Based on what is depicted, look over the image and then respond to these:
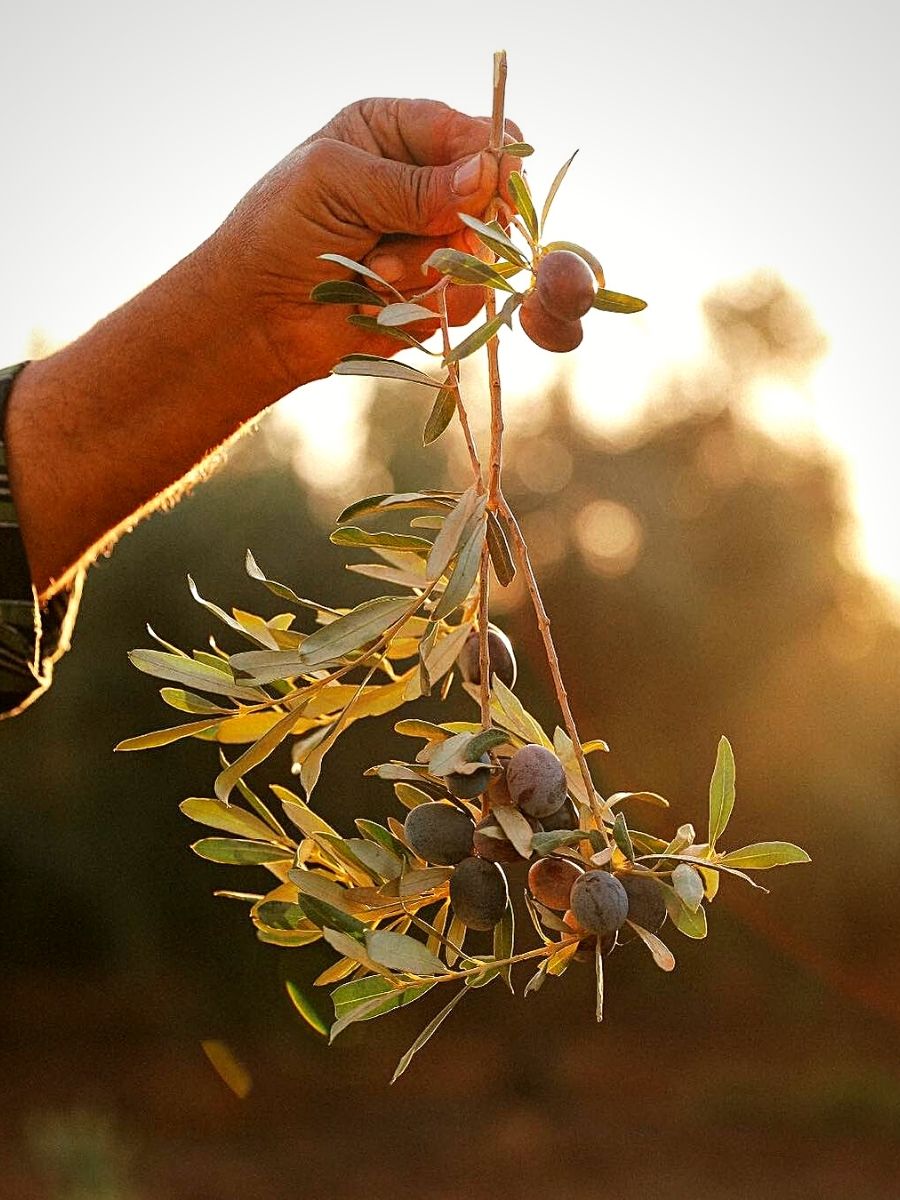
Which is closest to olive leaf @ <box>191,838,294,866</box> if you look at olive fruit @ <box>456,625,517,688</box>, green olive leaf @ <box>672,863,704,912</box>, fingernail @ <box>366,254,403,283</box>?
olive fruit @ <box>456,625,517,688</box>

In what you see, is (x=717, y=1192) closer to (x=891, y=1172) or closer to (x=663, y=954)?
(x=891, y=1172)

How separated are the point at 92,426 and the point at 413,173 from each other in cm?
48

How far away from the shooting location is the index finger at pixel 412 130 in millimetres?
1041

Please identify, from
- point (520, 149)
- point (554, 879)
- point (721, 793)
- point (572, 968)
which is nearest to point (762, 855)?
point (721, 793)

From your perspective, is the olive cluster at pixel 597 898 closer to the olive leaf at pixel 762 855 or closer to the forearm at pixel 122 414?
the olive leaf at pixel 762 855

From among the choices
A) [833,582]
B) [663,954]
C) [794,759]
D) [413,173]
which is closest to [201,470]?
[413,173]

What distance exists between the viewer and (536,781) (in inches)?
26.7

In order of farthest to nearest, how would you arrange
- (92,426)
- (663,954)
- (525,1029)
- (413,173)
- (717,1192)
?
(525,1029), (717,1192), (92,426), (413,173), (663,954)

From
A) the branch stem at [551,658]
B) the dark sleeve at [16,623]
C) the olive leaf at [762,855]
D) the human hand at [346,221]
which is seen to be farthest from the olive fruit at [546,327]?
the dark sleeve at [16,623]

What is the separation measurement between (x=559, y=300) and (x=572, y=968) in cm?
672

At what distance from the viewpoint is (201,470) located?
4.56 ft

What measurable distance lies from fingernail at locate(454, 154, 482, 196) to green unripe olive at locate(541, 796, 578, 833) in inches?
17.2

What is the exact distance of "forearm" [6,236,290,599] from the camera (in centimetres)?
125

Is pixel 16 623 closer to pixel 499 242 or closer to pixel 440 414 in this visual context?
pixel 440 414
